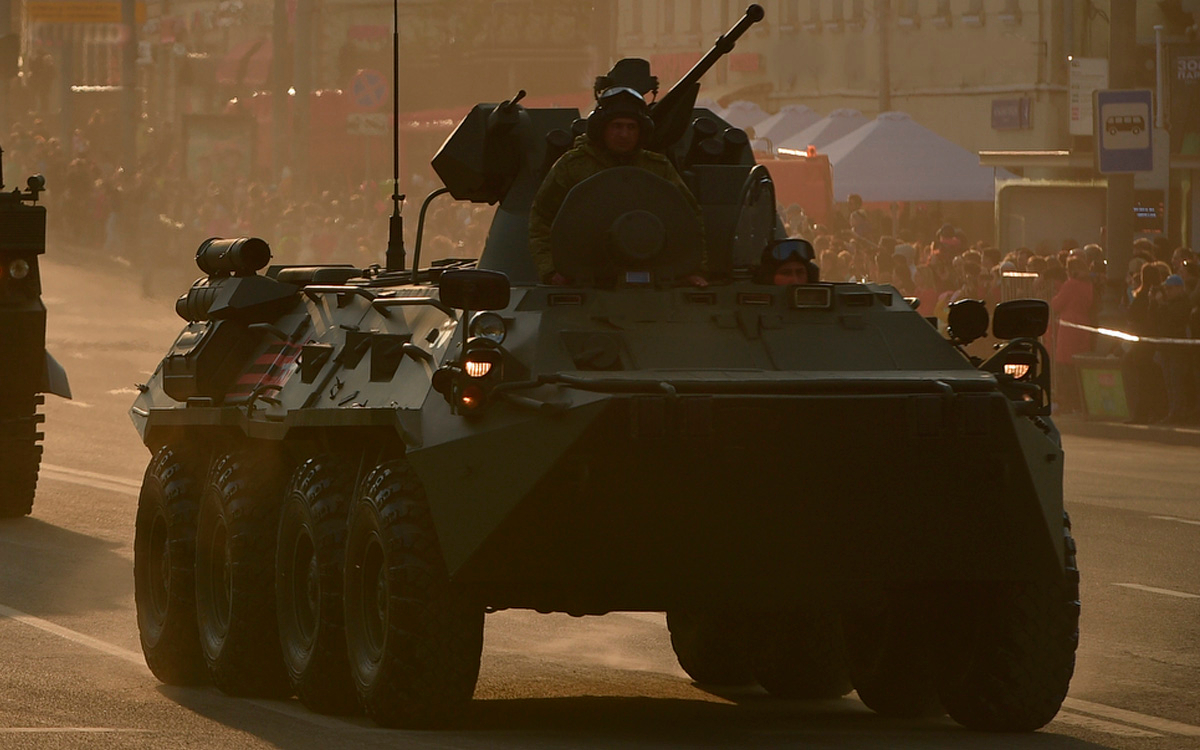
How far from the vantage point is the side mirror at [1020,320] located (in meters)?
10.3

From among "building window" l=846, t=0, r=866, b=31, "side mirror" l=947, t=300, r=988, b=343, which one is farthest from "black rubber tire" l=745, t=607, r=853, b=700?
"building window" l=846, t=0, r=866, b=31

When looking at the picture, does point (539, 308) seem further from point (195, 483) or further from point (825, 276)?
point (825, 276)

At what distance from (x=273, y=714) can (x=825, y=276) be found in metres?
19.4

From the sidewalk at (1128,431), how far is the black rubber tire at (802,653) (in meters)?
13.2

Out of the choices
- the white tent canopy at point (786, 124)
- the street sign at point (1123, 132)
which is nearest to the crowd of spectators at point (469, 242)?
the street sign at point (1123, 132)

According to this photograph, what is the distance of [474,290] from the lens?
31.2ft

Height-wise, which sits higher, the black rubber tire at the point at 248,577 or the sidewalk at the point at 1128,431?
the black rubber tire at the point at 248,577

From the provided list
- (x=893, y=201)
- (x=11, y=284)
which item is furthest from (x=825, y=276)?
(x=11, y=284)

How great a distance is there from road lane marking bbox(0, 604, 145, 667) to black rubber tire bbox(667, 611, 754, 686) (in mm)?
2605

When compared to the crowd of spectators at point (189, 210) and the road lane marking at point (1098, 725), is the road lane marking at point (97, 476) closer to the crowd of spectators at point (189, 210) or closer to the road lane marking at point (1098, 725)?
the road lane marking at point (1098, 725)

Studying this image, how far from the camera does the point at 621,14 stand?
216 feet

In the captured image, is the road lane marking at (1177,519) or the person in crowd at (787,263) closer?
the person in crowd at (787,263)

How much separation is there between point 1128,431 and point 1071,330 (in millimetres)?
1552

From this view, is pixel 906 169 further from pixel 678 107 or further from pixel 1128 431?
pixel 678 107
